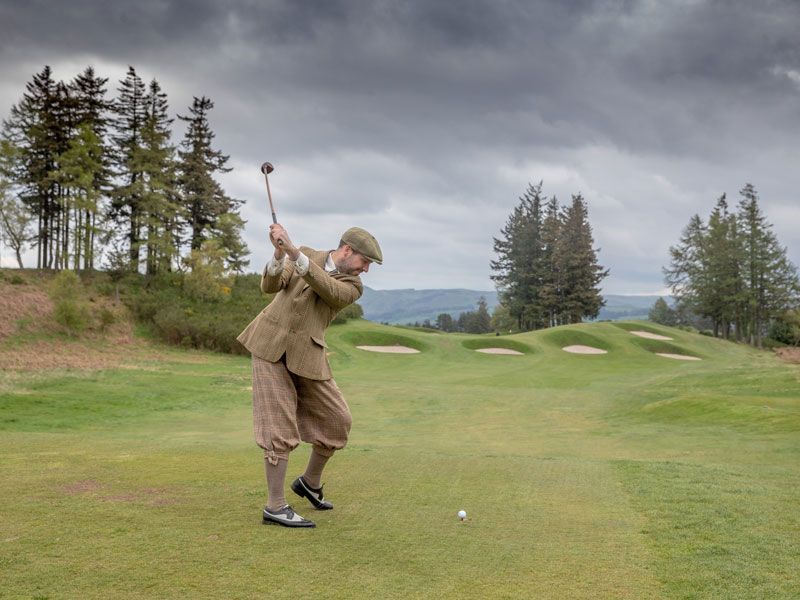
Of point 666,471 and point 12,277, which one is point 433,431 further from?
point 12,277

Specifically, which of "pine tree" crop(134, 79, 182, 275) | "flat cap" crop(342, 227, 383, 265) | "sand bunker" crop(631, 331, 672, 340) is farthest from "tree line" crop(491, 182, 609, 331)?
"flat cap" crop(342, 227, 383, 265)

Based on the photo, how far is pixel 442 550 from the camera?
4758mm

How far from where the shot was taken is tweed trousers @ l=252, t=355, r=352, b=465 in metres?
5.68

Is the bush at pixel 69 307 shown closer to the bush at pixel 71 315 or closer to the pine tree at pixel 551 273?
the bush at pixel 71 315

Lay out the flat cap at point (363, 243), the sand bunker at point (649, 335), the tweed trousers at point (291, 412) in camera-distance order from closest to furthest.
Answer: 1. the tweed trousers at point (291, 412)
2. the flat cap at point (363, 243)
3. the sand bunker at point (649, 335)

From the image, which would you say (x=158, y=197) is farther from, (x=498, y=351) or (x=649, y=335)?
(x=649, y=335)

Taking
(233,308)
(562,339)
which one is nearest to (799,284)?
(562,339)

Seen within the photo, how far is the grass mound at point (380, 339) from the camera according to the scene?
42.3 metres

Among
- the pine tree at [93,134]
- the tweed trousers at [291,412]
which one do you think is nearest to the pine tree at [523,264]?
the pine tree at [93,134]

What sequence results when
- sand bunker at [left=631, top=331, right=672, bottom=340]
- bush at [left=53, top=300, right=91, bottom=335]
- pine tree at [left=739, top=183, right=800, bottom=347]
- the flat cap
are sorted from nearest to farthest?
the flat cap, bush at [left=53, top=300, right=91, bottom=335], sand bunker at [left=631, top=331, right=672, bottom=340], pine tree at [left=739, top=183, right=800, bottom=347]

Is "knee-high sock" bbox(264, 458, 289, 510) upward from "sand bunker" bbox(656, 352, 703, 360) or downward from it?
upward

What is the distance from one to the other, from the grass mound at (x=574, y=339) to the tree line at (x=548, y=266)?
29.0 metres

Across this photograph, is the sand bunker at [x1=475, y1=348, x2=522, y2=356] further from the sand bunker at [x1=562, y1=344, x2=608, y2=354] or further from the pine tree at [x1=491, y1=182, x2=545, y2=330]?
the pine tree at [x1=491, y1=182, x2=545, y2=330]

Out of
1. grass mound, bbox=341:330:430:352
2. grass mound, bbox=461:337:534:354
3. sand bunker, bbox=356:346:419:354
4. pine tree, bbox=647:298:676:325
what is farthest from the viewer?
pine tree, bbox=647:298:676:325
